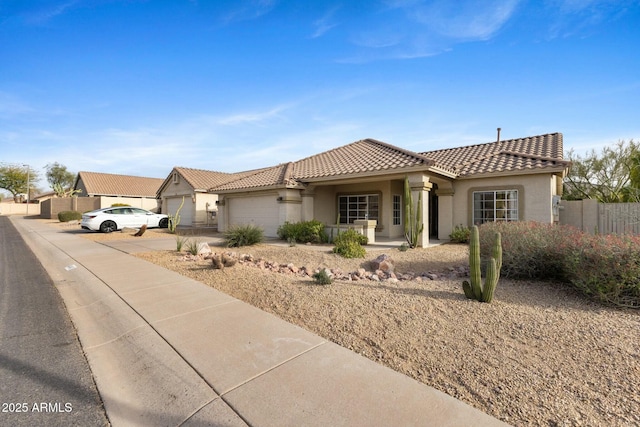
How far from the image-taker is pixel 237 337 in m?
3.95

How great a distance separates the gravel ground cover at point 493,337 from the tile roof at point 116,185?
3706 centimetres

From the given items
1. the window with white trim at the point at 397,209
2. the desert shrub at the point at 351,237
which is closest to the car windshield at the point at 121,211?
the desert shrub at the point at 351,237

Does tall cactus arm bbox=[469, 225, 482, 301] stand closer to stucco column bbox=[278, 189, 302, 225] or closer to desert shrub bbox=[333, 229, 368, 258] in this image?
desert shrub bbox=[333, 229, 368, 258]

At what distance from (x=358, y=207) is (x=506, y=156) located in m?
7.02

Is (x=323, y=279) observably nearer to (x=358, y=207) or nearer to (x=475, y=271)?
(x=475, y=271)

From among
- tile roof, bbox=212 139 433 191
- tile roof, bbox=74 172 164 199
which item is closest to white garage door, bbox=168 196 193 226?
tile roof, bbox=212 139 433 191

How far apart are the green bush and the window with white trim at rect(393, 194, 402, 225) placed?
284 inches

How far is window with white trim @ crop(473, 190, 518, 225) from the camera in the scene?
1230 centimetres

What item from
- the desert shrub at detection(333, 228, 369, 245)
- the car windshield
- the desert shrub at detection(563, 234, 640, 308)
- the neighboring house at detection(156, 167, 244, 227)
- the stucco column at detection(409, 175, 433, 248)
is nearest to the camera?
the desert shrub at detection(563, 234, 640, 308)

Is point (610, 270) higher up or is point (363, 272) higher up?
point (610, 270)

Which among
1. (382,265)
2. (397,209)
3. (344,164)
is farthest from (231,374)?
(397,209)

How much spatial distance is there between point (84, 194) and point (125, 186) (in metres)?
4.41

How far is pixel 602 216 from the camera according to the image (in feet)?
38.3

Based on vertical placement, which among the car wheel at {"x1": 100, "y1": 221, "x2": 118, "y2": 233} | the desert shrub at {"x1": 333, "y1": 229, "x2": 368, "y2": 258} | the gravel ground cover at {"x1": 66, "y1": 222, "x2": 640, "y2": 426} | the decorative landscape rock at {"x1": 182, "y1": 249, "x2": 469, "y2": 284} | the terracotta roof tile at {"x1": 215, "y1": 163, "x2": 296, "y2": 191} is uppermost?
the terracotta roof tile at {"x1": 215, "y1": 163, "x2": 296, "y2": 191}
